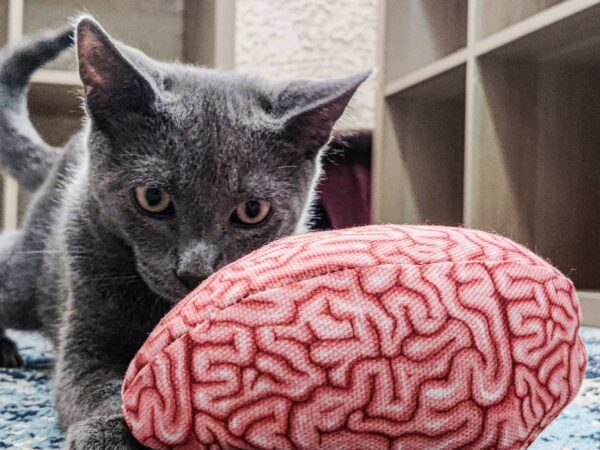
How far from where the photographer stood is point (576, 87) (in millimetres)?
1896

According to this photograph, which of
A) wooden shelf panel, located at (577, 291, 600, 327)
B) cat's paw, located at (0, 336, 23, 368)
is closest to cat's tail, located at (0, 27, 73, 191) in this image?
cat's paw, located at (0, 336, 23, 368)

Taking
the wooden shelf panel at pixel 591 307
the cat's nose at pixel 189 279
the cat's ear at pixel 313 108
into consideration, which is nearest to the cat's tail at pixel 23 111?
the cat's ear at pixel 313 108

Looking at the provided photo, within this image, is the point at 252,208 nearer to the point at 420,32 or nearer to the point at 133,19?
the point at 420,32

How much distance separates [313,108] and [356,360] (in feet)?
1.44

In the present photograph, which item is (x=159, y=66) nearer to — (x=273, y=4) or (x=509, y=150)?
(x=509, y=150)

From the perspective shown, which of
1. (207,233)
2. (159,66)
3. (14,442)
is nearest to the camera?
(14,442)

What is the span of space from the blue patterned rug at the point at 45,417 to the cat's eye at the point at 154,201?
24 centimetres

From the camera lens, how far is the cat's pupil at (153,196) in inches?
30.0

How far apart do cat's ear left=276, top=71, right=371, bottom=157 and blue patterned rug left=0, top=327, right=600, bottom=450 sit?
420 millimetres

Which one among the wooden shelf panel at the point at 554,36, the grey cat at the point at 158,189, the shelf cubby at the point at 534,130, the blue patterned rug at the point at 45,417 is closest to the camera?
the blue patterned rug at the point at 45,417

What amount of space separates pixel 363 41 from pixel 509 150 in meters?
0.81

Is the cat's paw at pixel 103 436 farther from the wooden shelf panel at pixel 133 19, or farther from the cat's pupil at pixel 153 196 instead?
the wooden shelf panel at pixel 133 19

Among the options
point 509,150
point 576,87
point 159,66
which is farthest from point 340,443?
point 576,87

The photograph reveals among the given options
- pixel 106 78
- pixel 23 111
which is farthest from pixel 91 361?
pixel 23 111
